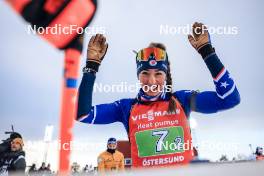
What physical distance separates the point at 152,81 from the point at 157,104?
11cm

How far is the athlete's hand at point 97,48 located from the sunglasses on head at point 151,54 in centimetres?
17

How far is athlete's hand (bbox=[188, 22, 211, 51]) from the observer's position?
1730 mm

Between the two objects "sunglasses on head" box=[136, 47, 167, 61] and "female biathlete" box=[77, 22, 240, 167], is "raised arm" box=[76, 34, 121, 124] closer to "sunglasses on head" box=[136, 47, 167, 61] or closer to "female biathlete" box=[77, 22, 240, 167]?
"female biathlete" box=[77, 22, 240, 167]

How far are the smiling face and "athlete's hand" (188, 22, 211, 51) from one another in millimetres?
208

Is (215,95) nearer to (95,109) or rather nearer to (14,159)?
(95,109)

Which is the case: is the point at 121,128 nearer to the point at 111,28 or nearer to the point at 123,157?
the point at 123,157

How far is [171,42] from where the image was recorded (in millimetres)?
1745

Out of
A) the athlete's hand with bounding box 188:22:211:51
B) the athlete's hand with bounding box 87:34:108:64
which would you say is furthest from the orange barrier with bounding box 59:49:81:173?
the athlete's hand with bounding box 188:22:211:51

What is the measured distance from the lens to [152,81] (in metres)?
1.75

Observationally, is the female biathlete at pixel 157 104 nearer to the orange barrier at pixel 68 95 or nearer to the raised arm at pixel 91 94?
the raised arm at pixel 91 94

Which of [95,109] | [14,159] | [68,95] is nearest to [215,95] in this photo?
[95,109]

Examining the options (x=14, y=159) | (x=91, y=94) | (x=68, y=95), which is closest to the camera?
(x=68, y=95)

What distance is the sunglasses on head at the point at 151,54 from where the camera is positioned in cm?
174

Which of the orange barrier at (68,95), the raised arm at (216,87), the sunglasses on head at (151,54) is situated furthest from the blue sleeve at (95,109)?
the orange barrier at (68,95)
